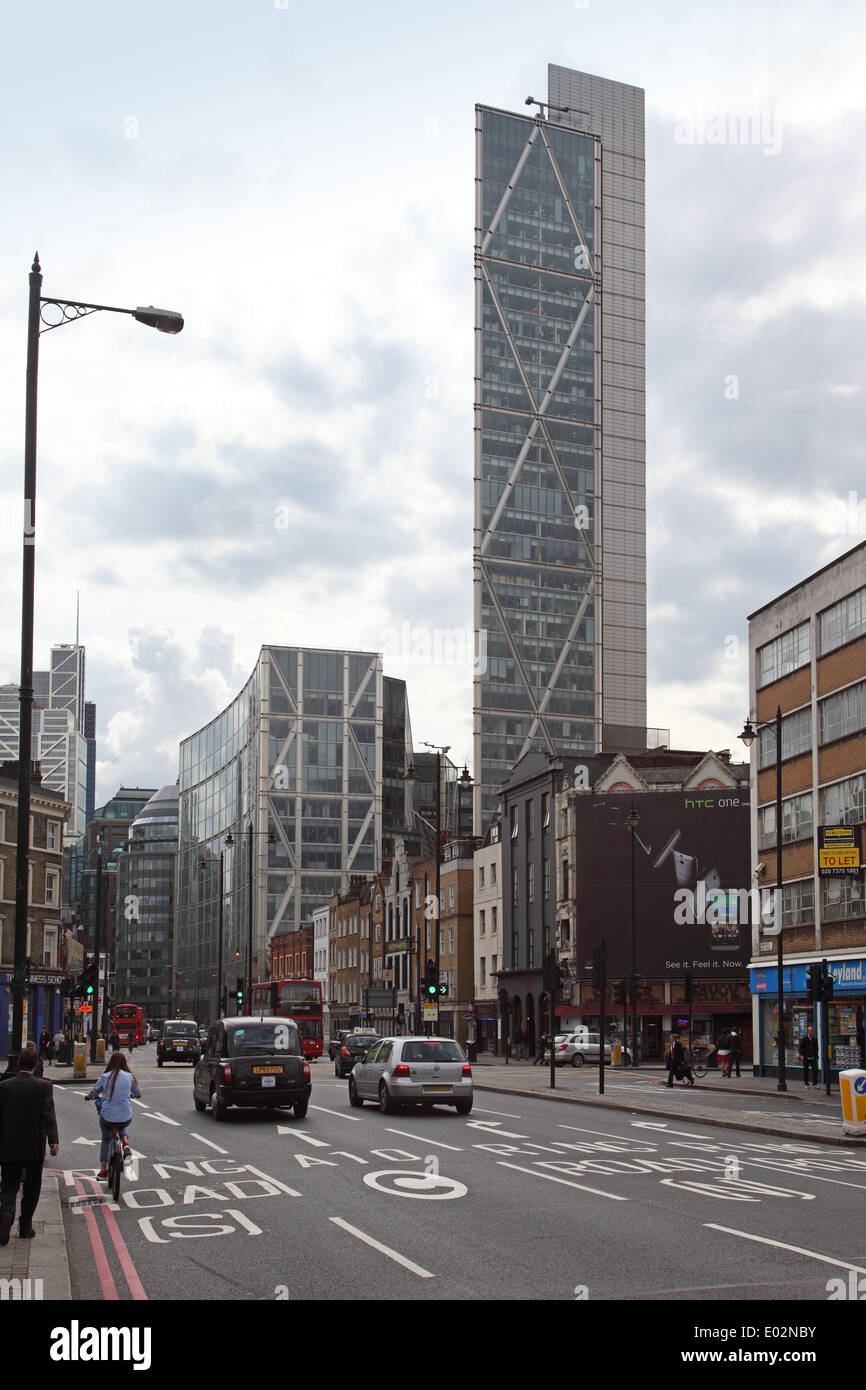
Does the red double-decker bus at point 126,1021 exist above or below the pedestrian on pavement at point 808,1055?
below

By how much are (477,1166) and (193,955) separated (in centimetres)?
14978

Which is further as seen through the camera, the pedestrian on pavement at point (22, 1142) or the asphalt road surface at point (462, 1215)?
the pedestrian on pavement at point (22, 1142)

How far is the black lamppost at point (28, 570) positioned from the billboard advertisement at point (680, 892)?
175 feet

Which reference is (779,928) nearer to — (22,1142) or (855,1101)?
(855,1101)

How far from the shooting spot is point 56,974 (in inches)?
2835

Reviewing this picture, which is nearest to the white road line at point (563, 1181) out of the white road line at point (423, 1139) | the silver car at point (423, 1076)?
the white road line at point (423, 1139)

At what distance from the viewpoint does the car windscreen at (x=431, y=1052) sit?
1133 inches

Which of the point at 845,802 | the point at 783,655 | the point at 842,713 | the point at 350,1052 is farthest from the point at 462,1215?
the point at 783,655

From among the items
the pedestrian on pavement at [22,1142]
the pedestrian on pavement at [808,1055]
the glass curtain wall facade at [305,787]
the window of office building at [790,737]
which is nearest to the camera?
the pedestrian on pavement at [22,1142]

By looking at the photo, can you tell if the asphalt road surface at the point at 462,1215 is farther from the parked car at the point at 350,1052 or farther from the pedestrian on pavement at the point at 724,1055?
the pedestrian on pavement at the point at 724,1055

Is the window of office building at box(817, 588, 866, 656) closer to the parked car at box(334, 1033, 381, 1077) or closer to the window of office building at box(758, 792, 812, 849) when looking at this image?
the window of office building at box(758, 792, 812, 849)

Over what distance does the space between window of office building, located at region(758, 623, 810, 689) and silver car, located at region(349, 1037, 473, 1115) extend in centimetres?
2177
